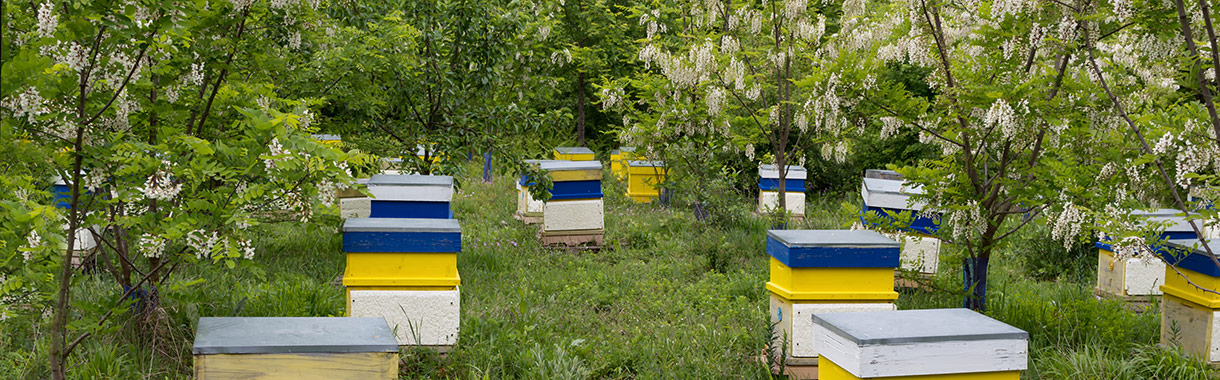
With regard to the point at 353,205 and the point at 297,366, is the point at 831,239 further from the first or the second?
the point at 353,205

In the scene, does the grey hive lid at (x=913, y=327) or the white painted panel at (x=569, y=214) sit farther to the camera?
the white painted panel at (x=569, y=214)

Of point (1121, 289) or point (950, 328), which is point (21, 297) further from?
point (1121, 289)

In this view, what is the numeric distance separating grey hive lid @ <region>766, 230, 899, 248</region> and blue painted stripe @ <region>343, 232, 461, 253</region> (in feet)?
4.67

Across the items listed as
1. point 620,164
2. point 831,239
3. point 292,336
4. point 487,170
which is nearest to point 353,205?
point 831,239

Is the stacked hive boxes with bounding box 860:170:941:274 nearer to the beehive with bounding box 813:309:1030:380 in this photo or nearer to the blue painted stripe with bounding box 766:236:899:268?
Result: the blue painted stripe with bounding box 766:236:899:268

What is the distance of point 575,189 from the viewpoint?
292 inches

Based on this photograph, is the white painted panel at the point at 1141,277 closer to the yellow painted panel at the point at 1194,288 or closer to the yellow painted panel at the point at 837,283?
the yellow painted panel at the point at 1194,288

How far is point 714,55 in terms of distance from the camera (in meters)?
7.67

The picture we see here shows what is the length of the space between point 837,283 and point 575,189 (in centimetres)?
379

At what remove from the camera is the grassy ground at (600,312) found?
155 inches

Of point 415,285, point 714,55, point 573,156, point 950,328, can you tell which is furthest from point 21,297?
point 573,156

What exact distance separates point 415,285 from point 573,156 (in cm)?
714

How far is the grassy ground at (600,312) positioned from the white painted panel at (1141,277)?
0.26 meters

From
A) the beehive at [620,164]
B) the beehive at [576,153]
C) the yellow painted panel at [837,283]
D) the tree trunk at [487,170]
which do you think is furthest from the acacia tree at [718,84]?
the tree trunk at [487,170]
